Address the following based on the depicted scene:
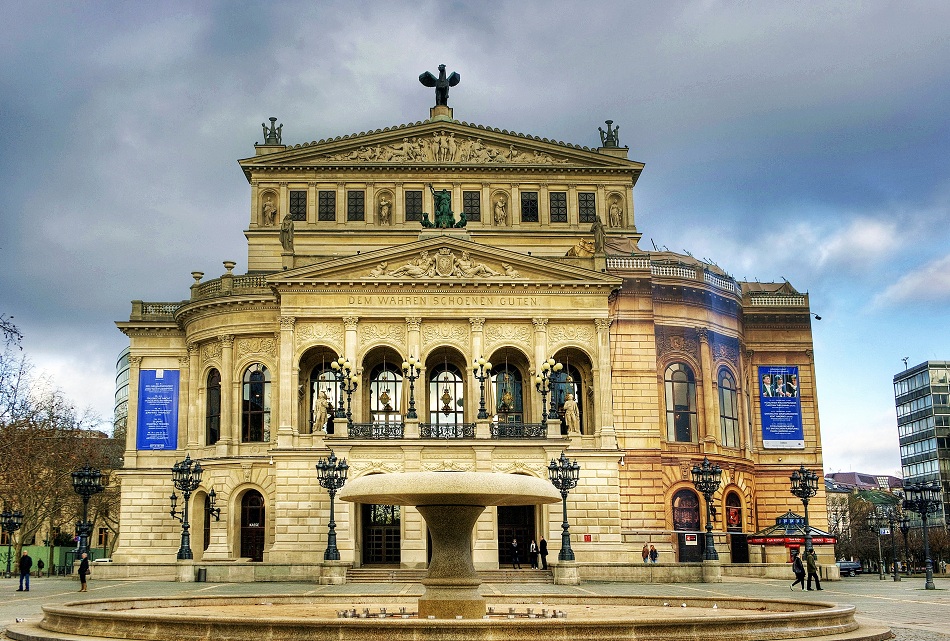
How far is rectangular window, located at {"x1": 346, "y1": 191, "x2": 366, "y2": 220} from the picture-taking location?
59.1 metres

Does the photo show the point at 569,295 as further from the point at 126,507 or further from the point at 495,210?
the point at 126,507

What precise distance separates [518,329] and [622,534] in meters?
10.3

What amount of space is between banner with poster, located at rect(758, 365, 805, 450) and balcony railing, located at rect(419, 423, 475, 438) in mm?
17161

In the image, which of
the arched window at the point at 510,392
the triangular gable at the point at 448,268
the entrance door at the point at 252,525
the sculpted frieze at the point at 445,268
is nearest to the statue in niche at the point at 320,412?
the triangular gable at the point at 448,268

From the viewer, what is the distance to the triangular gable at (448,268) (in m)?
48.4

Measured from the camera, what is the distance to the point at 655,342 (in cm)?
5175

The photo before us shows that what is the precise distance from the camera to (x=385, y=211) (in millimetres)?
59094

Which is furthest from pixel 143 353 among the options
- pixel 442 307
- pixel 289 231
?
pixel 442 307

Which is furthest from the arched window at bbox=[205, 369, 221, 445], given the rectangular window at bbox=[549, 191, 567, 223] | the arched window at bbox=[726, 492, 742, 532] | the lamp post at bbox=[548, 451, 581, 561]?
the arched window at bbox=[726, 492, 742, 532]

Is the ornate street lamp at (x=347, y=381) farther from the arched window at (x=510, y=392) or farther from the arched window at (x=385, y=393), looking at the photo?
the arched window at (x=510, y=392)

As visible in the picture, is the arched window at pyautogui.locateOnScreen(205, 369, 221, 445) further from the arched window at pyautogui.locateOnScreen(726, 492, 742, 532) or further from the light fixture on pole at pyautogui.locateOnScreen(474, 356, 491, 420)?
the arched window at pyautogui.locateOnScreen(726, 492, 742, 532)

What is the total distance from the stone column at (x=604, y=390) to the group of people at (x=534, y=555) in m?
5.37

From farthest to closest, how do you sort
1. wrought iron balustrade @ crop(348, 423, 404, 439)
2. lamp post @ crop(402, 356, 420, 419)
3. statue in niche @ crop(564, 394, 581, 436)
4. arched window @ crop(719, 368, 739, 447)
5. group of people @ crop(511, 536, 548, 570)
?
1. arched window @ crop(719, 368, 739, 447)
2. statue in niche @ crop(564, 394, 581, 436)
3. wrought iron balustrade @ crop(348, 423, 404, 439)
4. lamp post @ crop(402, 356, 420, 419)
5. group of people @ crop(511, 536, 548, 570)

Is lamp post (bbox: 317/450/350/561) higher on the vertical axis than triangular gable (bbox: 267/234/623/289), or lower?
lower
